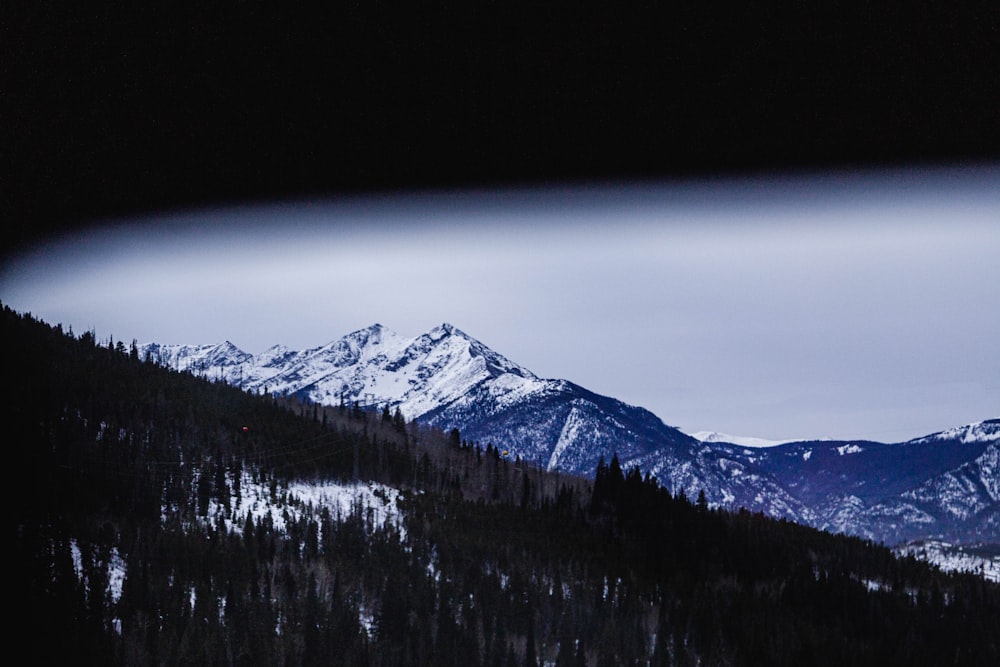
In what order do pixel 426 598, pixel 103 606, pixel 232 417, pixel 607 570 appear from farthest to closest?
pixel 232 417
pixel 607 570
pixel 426 598
pixel 103 606

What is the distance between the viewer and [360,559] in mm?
118125

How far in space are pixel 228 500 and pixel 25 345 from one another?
1496 inches

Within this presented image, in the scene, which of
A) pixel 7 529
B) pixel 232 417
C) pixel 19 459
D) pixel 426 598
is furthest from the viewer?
pixel 232 417

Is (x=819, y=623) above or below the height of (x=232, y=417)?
below

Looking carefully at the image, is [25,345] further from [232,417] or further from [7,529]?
[7,529]

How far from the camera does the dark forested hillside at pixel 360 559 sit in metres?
96.4

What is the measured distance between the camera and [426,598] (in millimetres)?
109875

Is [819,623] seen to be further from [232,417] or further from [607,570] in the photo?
[232,417]

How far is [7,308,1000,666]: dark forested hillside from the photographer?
316 feet

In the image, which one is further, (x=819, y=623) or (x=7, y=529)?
(x=819, y=623)

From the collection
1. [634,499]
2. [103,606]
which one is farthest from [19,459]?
[634,499]

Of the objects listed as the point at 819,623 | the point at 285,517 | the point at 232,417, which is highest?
the point at 232,417

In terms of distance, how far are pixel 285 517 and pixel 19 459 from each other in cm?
3066

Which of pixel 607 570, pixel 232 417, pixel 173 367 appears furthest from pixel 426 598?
pixel 173 367
